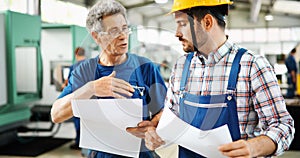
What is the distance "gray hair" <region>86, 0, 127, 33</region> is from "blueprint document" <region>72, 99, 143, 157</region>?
247mm

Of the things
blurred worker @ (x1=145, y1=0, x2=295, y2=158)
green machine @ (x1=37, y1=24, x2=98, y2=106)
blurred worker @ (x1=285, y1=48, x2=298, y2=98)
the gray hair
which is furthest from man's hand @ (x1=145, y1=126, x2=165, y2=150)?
blurred worker @ (x1=285, y1=48, x2=298, y2=98)

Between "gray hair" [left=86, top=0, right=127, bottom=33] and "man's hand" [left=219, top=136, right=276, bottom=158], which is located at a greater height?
"gray hair" [left=86, top=0, right=127, bottom=33]

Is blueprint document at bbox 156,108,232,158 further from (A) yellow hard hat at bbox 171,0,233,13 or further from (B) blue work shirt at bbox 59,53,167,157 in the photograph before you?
(A) yellow hard hat at bbox 171,0,233,13

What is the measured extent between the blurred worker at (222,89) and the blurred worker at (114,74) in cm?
7

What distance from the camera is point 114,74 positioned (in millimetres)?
1144

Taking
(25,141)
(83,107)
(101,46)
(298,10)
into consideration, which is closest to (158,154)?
(83,107)

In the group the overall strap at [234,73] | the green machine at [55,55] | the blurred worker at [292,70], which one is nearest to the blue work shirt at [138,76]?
the overall strap at [234,73]

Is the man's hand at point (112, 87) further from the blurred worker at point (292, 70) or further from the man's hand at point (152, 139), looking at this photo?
the blurred worker at point (292, 70)

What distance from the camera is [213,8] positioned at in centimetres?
111

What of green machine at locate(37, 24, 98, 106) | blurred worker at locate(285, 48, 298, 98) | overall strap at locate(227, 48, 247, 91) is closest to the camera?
overall strap at locate(227, 48, 247, 91)

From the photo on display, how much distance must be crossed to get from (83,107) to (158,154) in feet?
1.02

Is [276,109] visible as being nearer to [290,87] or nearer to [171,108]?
[171,108]

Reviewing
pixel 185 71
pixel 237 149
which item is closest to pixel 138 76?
pixel 185 71

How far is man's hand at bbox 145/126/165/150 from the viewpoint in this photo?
3.67ft
